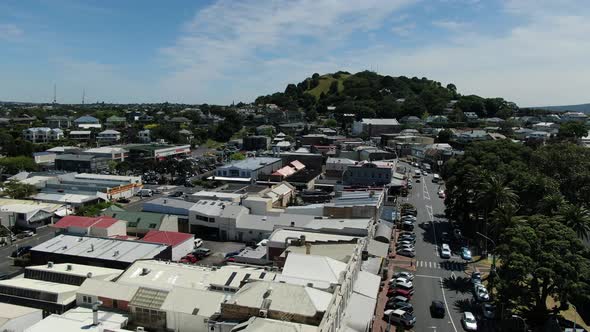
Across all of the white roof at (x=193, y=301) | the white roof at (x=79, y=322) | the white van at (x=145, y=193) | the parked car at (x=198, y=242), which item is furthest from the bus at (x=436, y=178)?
the white roof at (x=79, y=322)

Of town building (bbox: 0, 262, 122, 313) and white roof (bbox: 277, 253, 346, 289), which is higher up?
white roof (bbox: 277, 253, 346, 289)

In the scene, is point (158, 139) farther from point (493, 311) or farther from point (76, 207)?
point (493, 311)

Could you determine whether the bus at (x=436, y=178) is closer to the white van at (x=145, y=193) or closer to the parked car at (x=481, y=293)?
the parked car at (x=481, y=293)

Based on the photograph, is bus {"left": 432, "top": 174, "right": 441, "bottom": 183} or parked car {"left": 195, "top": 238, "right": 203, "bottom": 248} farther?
bus {"left": 432, "top": 174, "right": 441, "bottom": 183}

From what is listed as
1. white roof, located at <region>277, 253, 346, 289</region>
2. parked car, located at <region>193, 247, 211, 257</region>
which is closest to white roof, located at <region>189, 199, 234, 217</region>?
parked car, located at <region>193, 247, 211, 257</region>

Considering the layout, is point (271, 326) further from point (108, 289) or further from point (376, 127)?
point (376, 127)

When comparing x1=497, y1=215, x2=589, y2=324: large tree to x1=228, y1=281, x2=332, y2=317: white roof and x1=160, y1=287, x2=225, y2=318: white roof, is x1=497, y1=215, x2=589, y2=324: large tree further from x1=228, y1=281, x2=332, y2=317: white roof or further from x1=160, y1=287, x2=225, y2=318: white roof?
x1=160, y1=287, x2=225, y2=318: white roof

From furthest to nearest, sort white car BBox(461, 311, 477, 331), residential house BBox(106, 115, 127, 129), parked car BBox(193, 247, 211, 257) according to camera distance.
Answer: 1. residential house BBox(106, 115, 127, 129)
2. parked car BBox(193, 247, 211, 257)
3. white car BBox(461, 311, 477, 331)
